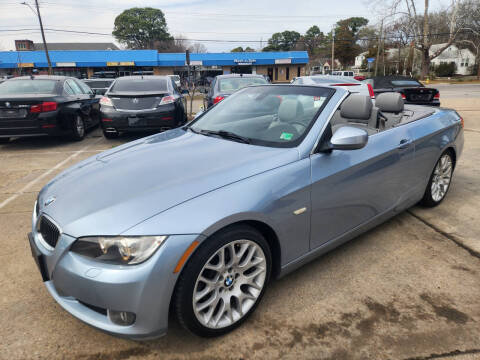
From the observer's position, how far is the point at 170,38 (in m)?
84.8

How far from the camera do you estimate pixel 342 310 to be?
7.95ft

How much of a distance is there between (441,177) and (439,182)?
0.07m

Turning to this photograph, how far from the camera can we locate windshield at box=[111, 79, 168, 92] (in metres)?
8.18

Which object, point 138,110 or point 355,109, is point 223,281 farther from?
point 138,110

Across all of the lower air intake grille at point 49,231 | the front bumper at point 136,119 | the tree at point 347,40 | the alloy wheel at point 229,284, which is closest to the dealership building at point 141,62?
the front bumper at point 136,119

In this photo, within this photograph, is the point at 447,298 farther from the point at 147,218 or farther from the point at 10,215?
the point at 10,215

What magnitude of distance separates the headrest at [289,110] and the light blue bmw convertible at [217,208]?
1 centimetres

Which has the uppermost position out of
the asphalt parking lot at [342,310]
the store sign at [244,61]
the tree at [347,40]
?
the tree at [347,40]

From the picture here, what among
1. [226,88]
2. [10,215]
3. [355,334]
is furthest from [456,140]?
[226,88]

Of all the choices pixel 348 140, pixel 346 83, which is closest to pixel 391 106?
pixel 348 140

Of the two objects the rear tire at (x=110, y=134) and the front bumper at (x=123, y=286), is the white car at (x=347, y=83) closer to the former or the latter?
the rear tire at (x=110, y=134)

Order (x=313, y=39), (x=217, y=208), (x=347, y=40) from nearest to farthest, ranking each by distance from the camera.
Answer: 1. (x=217, y=208)
2. (x=347, y=40)
3. (x=313, y=39)

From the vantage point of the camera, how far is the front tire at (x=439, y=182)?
12.7 ft

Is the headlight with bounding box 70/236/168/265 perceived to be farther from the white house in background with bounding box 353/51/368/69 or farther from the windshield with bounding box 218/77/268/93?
the white house in background with bounding box 353/51/368/69
